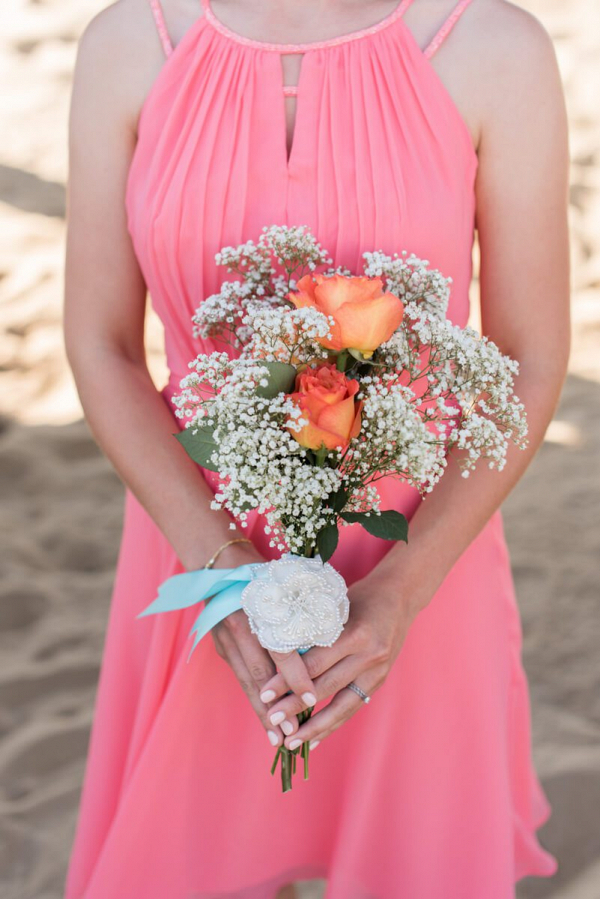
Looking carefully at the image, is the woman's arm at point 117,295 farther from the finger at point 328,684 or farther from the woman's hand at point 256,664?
the finger at point 328,684

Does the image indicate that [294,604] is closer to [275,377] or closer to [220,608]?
[220,608]

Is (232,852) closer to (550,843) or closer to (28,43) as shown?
(550,843)

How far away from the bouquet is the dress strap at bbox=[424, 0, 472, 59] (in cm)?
45

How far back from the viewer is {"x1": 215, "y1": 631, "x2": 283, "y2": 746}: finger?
1496mm

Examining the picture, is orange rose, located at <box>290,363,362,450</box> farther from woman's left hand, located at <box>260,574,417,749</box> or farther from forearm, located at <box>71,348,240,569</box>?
forearm, located at <box>71,348,240,569</box>

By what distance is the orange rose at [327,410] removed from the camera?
123cm

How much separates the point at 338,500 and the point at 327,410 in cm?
17

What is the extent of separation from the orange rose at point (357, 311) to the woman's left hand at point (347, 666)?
45cm

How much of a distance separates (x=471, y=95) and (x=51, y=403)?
3.55 metres

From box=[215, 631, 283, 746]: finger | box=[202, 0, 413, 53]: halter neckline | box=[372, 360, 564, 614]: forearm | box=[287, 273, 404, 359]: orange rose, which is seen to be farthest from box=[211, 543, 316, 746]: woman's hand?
box=[202, 0, 413, 53]: halter neckline

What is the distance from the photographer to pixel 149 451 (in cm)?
178

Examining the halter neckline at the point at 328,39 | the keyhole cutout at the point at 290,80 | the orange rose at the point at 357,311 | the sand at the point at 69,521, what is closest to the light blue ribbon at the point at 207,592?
the orange rose at the point at 357,311

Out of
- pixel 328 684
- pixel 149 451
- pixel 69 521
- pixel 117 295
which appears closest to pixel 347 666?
pixel 328 684

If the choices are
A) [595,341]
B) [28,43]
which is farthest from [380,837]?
[28,43]
